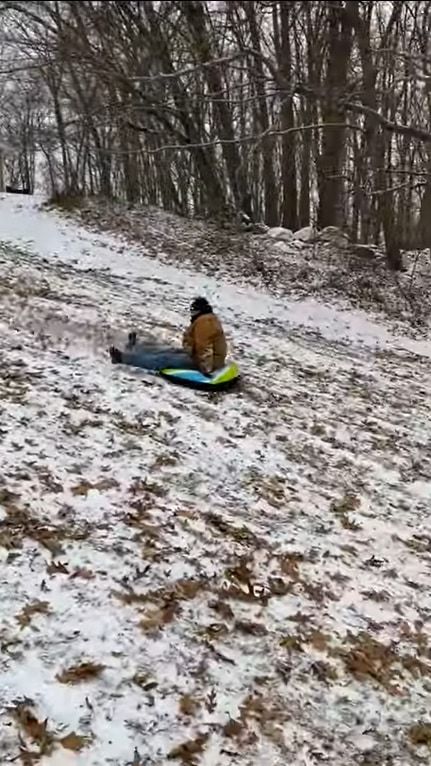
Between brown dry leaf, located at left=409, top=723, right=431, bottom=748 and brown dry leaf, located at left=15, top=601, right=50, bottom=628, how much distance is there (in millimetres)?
2160

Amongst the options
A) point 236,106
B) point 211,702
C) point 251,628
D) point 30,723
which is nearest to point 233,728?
point 211,702

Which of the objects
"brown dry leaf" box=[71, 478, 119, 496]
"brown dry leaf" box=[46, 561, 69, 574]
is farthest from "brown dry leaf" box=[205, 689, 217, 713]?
"brown dry leaf" box=[71, 478, 119, 496]

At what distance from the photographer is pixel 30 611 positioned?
14.2 feet

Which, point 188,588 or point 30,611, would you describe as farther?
point 188,588

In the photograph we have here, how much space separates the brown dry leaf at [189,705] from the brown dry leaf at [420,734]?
1.21 meters

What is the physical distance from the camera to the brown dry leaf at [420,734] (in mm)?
4129

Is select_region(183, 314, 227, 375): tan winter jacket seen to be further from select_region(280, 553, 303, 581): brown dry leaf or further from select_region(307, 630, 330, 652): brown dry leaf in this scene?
select_region(307, 630, 330, 652): brown dry leaf

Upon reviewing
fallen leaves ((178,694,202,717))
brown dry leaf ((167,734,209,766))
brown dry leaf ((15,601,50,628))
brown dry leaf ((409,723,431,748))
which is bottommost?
brown dry leaf ((409,723,431,748))

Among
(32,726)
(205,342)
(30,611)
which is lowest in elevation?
(32,726)

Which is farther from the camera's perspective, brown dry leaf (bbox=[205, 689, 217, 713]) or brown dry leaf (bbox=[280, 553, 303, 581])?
brown dry leaf (bbox=[280, 553, 303, 581])

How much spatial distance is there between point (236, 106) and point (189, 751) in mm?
13992

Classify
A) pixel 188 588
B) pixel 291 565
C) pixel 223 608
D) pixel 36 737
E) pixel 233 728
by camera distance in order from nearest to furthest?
1. pixel 36 737
2. pixel 233 728
3. pixel 223 608
4. pixel 188 588
5. pixel 291 565

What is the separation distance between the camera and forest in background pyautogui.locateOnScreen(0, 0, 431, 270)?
5.20 metres

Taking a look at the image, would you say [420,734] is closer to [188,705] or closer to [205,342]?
[188,705]
